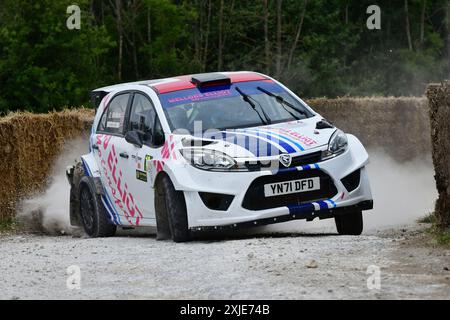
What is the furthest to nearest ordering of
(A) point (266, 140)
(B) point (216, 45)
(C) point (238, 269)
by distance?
(B) point (216, 45) → (A) point (266, 140) → (C) point (238, 269)

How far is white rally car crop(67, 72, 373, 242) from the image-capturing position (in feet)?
38.5

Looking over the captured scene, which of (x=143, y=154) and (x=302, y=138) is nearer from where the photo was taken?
(x=302, y=138)

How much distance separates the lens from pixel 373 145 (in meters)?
23.5

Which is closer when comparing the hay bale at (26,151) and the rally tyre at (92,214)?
the rally tyre at (92,214)

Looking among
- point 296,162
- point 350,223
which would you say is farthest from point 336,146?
point 350,223

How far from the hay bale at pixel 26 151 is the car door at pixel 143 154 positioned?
4992 millimetres

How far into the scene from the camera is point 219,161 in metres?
11.7

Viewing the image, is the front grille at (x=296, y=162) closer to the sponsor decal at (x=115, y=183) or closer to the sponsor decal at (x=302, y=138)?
the sponsor decal at (x=302, y=138)

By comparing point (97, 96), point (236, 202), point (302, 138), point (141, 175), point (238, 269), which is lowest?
point (238, 269)

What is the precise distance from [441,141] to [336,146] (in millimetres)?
1275

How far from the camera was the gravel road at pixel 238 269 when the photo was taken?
8516 mm

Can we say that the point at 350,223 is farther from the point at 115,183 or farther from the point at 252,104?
the point at 115,183

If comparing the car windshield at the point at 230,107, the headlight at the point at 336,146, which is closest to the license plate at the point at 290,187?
the headlight at the point at 336,146

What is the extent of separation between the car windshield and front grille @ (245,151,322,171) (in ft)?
3.08
